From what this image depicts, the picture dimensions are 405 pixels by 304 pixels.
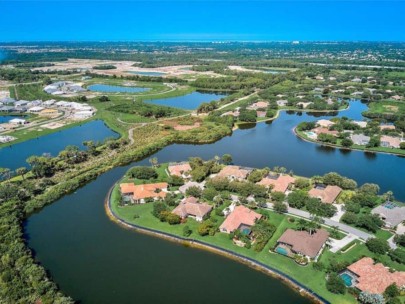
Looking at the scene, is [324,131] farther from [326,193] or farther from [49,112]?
[49,112]

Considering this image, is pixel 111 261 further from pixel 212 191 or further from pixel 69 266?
pixel 212 191

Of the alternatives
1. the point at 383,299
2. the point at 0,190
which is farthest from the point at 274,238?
the point at 0,190

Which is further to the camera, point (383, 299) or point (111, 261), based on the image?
point (111, 261)

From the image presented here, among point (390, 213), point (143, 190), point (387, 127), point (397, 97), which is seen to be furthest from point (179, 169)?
point (397, 97)

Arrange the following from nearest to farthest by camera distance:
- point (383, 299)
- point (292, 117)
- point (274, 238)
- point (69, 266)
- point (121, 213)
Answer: point (383, 299) → point (69, 266) → point (274, 238) → point (121, 213) → point (292, 117)

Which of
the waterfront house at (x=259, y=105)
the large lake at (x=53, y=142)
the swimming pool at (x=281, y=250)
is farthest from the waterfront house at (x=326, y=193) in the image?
the waterfront house at (x=259, y=105)

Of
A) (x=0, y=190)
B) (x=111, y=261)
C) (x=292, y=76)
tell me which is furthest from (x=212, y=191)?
(x=292, y=76)

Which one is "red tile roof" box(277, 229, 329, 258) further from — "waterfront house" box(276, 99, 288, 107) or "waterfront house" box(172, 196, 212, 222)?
"waterfront house" box(276, 99, 288, 107)

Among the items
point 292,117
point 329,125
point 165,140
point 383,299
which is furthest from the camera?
point 292,117
